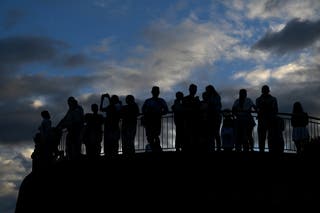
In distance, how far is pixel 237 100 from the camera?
1900cm

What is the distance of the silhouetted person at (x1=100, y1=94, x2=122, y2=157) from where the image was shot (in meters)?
18.5

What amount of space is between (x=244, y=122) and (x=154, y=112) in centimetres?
242

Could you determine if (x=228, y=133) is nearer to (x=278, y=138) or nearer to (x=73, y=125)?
(x=278, y=138)

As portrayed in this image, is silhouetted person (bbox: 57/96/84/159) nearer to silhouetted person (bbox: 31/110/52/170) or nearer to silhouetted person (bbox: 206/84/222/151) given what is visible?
silhouetted person (bbox: 31/110/52/170)

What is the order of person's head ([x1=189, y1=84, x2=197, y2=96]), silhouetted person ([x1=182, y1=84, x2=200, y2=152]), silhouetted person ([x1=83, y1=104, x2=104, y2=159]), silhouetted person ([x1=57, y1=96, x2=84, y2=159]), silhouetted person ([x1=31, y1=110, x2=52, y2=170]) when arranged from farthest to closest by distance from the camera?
silhouetted person ([x1=31, y1=110, x2=52, y2=170]) → silhouetted person ([x1=57, y1=96, x2=84, y2=159]) → silhouetted person ([x1=83, y1=104, x2=104, y2=159]) → silhouetted person ([x1=182, y1=84, x2=200, y2=152]) → person's head ([x1=189, y1=84, x2=197, y2=96])

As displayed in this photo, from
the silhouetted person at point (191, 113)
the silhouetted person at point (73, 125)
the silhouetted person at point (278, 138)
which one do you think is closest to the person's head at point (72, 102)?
the silhouetted person at point (73, 125)

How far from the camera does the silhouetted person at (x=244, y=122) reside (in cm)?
1852

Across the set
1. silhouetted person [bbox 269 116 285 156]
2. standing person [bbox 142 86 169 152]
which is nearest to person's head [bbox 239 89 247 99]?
silhouetted person [bbox 269 116 285 156]

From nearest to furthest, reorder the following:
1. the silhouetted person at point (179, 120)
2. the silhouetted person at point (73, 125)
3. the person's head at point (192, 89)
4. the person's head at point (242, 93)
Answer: the person's head at point (192, 89) < the silhouetted person at point (179, 120) < the person's head at point (242, 93) < the silhouetted person at point (73, 125)

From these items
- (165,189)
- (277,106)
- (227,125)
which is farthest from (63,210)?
(277,106)

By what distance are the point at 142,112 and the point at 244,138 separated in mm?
2764

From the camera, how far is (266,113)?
60.7 ft

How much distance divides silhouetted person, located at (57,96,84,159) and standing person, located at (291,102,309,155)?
572 centimetres

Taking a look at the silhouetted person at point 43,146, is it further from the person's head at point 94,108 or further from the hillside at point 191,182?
the person's head at point 94,108
